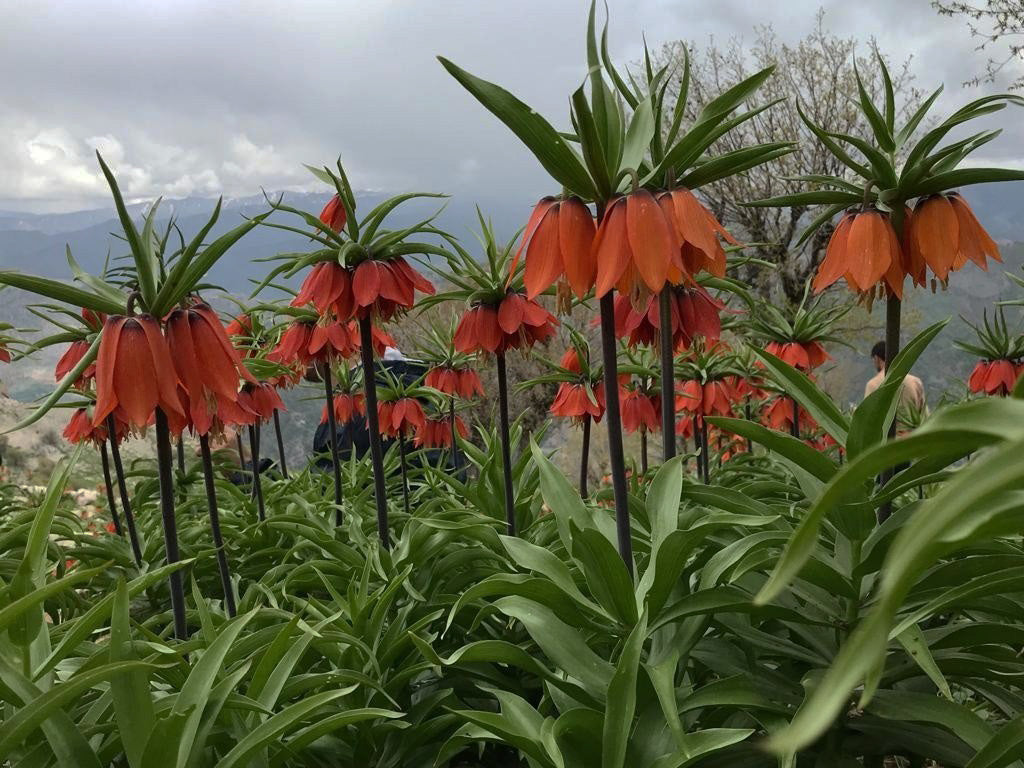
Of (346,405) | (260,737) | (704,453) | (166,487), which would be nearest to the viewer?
(260,737)

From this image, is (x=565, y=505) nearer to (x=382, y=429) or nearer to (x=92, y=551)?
(x=92, y=551)

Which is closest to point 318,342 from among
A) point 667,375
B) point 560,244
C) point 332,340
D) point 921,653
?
point 332,340

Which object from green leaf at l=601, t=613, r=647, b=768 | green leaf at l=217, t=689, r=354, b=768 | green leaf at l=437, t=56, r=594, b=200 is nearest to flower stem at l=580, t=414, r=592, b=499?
green leaf at l=437, t=56, r=594, b=200

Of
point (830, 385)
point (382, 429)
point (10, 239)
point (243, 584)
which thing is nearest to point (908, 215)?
point (243, 584)

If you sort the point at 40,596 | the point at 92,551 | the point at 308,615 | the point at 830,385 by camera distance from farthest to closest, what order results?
1. the point at 830,385
2. the point at 92,551
3. the point at 308,615
4. the point at 40,596

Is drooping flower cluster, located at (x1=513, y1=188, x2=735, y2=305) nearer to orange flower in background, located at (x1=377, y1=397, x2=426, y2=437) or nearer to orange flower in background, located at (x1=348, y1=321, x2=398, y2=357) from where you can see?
orange flower in background, located at (x1=348, y1=321, x2=398, y2=357)

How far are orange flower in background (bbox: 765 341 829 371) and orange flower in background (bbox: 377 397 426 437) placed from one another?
1625 mm

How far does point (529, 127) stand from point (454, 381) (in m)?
2.48

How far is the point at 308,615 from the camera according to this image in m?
1.82

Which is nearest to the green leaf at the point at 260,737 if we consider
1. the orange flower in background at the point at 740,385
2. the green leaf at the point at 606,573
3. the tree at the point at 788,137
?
the green leaf at the point at 606,573

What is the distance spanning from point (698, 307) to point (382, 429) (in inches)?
84.2

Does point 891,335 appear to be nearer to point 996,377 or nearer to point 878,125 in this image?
point 878,125

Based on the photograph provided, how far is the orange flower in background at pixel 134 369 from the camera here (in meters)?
1.33

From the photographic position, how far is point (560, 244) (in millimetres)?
1279
